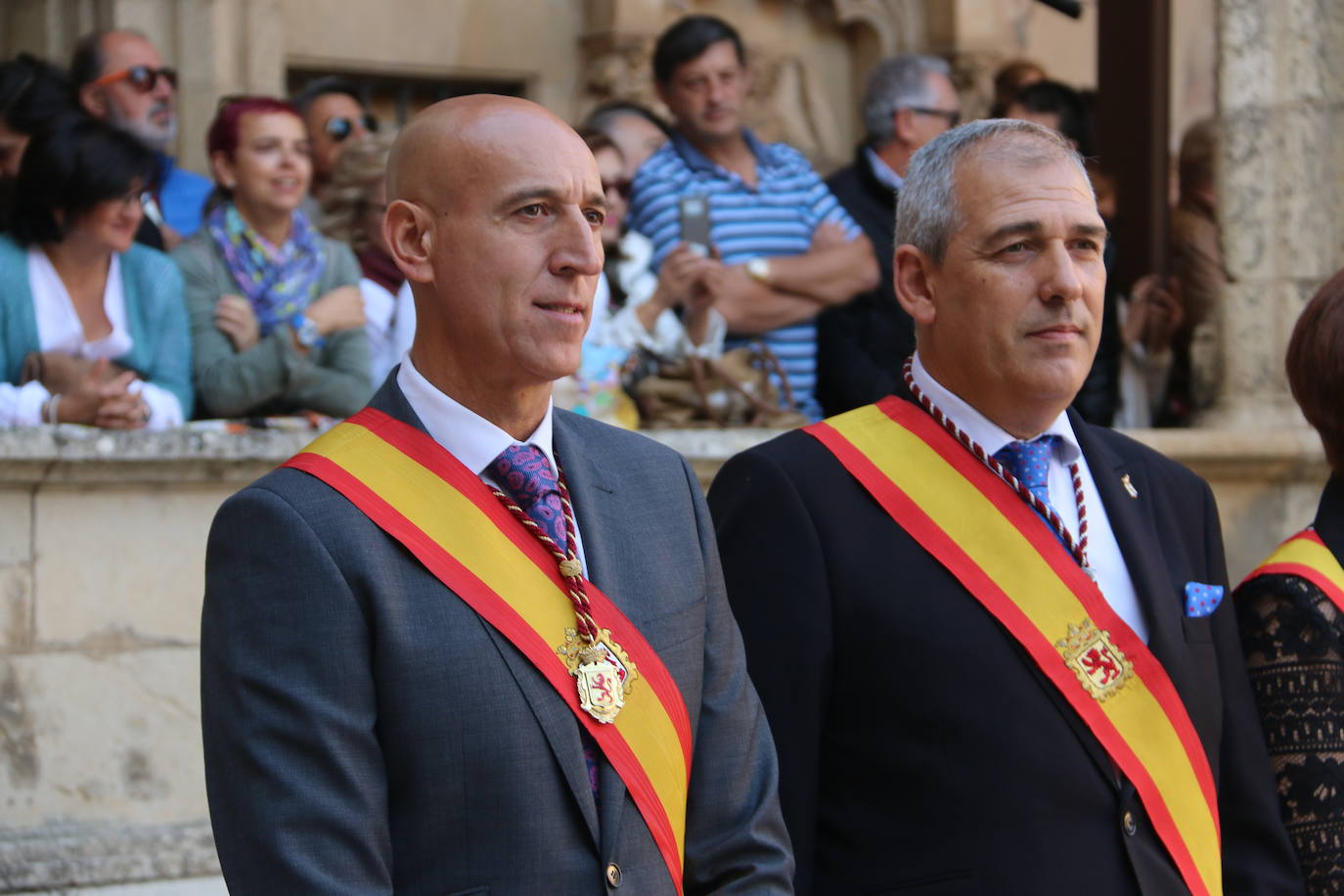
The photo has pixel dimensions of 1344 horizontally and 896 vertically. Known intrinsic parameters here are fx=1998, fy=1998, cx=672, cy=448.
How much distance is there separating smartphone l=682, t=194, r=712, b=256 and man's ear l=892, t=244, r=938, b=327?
2572 mm

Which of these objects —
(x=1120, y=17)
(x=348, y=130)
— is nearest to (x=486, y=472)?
(x=348, y=130)

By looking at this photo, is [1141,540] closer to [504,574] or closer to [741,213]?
[504,574]

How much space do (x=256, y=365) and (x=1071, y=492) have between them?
2.61 m

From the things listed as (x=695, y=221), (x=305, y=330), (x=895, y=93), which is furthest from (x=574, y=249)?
(x=895, y=93)

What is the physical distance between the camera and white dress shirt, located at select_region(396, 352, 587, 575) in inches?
101

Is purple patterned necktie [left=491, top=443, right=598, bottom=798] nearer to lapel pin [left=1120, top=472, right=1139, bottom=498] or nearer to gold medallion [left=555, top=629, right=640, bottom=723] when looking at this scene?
gold medallion [left=555, top=629, right=640, bottom=723]

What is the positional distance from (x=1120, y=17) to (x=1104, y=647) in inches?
196

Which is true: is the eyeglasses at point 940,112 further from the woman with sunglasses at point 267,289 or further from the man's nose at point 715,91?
the woman with sunglasses at point 267,289

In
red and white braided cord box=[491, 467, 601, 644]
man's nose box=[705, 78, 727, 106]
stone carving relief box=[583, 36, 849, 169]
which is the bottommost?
red and white braided cord box=[491, 467, 601, 644]

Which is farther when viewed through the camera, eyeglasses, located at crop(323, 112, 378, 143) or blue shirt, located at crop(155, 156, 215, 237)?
eyeglasses, located at crop(323, 112, 378, 143)

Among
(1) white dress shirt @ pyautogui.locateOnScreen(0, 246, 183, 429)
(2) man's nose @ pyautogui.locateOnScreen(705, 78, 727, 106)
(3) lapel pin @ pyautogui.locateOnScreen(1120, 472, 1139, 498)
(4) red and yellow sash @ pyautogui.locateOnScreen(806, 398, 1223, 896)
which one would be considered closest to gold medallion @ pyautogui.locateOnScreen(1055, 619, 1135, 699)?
(4) red and yellow sash @ pyautogui.locateOnScreen(806, 398, 1223, 896)

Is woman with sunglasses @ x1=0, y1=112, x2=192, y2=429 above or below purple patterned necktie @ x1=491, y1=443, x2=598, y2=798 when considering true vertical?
above

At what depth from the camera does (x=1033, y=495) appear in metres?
3.03

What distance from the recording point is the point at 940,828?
9.20ft
